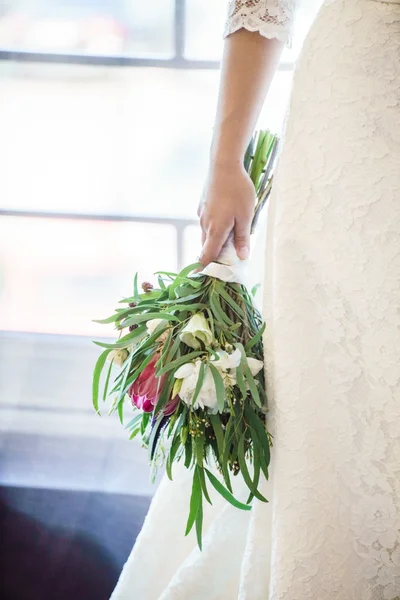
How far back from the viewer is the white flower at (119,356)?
0.74 metres

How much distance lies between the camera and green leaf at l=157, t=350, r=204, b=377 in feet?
2.12

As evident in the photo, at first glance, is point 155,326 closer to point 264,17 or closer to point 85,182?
point 264,17

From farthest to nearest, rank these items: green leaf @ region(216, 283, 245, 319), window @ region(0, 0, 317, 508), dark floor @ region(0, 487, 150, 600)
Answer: dark floor @ region(0, 487, 150, 600) < window @ region(0, 0, 317, 508) < green leaf @ region(216, 283, 245, 319)

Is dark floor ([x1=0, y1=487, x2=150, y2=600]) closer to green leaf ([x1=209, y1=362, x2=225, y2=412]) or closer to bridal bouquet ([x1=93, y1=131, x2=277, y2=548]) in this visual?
bridal bouquet ([x1=93, y1=131, x2=277, y2=548])

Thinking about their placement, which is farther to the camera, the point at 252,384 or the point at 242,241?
the point at 242,241

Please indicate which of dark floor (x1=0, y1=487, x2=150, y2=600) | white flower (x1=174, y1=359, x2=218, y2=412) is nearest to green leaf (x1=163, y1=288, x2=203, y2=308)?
white flower (x1=174, y1=359, x2=218, y2=412)

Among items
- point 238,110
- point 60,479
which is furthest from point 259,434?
point 60,479

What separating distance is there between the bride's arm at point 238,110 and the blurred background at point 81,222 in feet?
1.17

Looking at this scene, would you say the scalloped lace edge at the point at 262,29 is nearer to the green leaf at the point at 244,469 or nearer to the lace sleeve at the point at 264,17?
the lace sleeve at the point at 264,17

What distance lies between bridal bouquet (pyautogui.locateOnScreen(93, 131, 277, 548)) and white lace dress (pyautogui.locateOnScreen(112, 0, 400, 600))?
4 centimetres

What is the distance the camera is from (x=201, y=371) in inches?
25.0

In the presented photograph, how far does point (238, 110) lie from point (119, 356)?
37cm

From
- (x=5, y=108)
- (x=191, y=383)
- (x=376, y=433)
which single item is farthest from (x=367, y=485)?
(x=5, y=108)

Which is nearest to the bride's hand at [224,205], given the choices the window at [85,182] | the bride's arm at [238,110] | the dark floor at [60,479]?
the bride's arm at [238,110]
